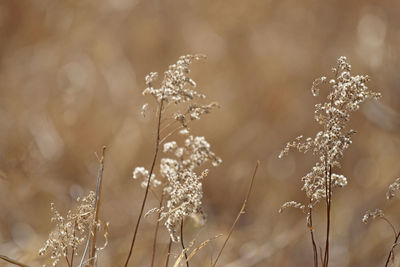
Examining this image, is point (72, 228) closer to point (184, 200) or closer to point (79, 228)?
point (79, 228)

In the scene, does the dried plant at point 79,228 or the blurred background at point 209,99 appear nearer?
the dried plant at point 79,228

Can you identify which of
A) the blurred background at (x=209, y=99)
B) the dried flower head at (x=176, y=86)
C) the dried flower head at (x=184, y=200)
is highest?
the blurred background at (x=209, y=99)

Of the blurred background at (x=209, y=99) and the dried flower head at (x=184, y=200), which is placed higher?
the blurred background at (x=209, y=99)

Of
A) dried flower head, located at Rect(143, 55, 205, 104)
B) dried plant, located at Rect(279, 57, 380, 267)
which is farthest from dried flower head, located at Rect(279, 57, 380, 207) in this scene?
dried flower head, located at Rect(143, 55, 205, 104)

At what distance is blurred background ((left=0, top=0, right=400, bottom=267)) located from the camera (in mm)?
2117

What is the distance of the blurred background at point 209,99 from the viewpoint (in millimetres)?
2117

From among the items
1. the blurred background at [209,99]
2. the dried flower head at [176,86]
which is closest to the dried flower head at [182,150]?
the dried flower head at [176,86]

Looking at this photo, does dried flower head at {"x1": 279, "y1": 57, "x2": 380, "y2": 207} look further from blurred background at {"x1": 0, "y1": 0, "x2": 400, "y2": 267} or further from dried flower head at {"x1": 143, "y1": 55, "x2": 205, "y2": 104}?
blurred background at {"x1": 0, "y1": 0, "x2": 400, "y2": 267}

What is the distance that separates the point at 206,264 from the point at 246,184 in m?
0.83

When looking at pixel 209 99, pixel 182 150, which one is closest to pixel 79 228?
pixel 182 150

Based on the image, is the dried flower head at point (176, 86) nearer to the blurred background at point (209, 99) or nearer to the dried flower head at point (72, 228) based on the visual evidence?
the dried flower head at point (72, 228)

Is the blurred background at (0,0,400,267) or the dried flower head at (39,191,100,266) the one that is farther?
the blurred background at (0,0,400,267)

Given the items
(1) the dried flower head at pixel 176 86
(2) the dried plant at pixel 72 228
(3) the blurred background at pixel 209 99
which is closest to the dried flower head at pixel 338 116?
(1) the dried flower head at pixel 176 86

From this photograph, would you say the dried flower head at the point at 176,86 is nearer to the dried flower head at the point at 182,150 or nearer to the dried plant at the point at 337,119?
the dried flower head at the point at 182,150
